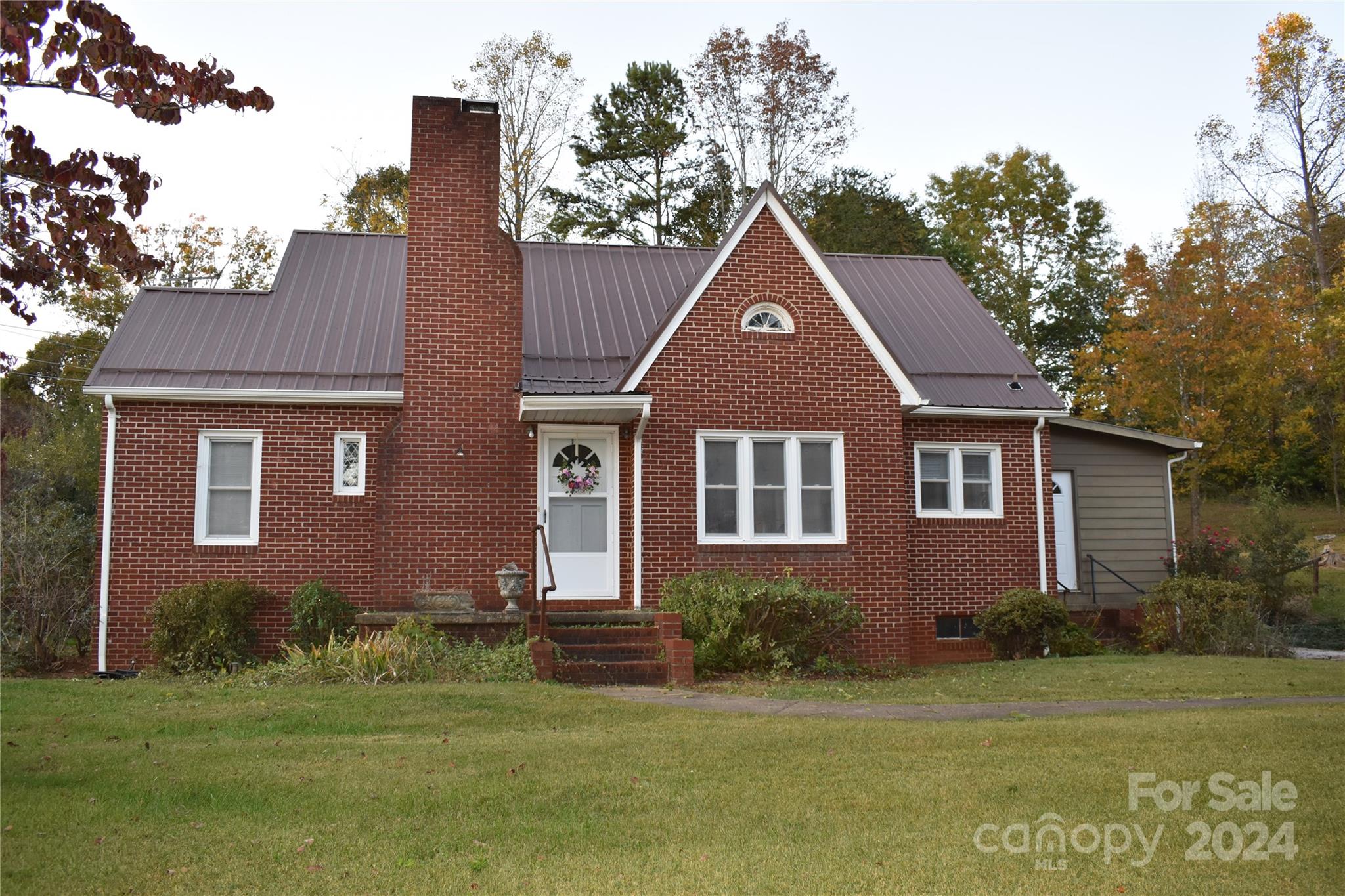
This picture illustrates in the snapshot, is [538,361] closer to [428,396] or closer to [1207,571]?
[428,396]

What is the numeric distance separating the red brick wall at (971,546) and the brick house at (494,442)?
0.42 metres

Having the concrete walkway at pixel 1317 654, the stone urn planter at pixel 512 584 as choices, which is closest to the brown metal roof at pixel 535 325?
the stone urn planter at pixel 512 584

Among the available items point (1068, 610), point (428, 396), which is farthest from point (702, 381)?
point (1068, 610)

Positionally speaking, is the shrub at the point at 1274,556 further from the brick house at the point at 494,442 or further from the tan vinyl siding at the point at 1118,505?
the brick house at the point at 494,442

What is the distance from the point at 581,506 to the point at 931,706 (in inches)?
235

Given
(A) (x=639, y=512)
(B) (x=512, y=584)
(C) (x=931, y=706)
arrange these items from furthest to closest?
(A) (x=639, y=512)
(B) (x=512, y=584)
(C) (x=931, y=706)

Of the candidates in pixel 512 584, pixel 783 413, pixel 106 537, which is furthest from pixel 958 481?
pixel 106 537

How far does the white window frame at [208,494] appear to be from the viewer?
1467cm

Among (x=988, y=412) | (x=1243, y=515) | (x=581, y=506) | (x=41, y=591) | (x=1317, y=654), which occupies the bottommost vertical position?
(x=1317, y=654)

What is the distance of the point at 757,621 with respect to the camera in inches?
508

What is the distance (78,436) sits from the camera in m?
26.2

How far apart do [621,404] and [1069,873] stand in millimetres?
9229

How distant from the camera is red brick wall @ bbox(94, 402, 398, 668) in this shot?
14391 mm

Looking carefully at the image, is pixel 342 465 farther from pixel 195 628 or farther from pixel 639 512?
pixel 639 512
